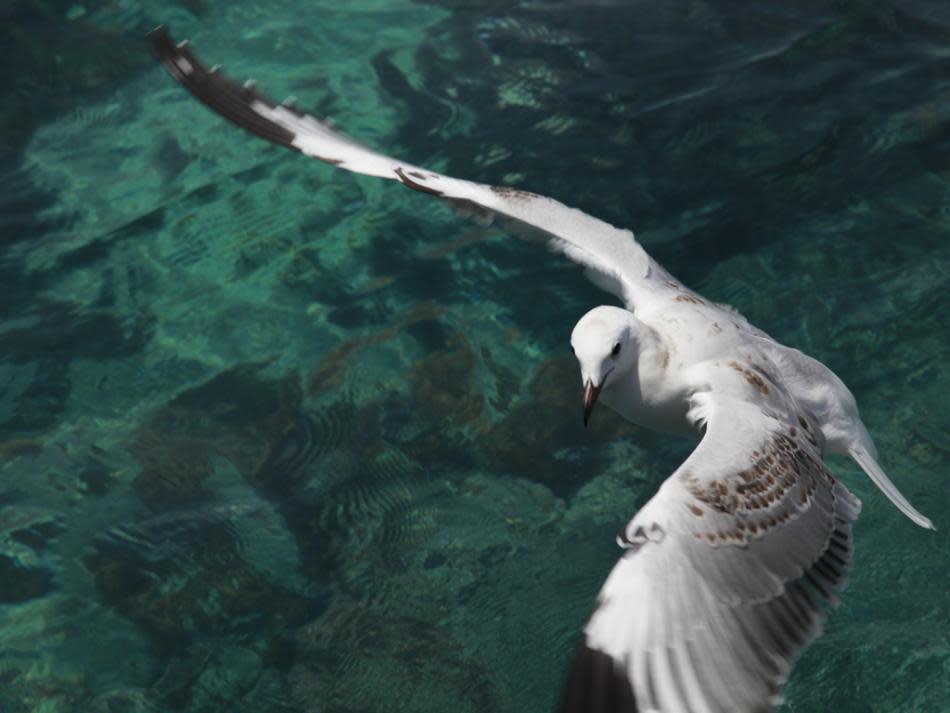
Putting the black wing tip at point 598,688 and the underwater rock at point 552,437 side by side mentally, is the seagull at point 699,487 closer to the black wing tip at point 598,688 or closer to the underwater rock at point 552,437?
the black wing tip at point 598,688

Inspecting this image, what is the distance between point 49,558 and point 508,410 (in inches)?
80.7

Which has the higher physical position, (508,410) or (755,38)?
(755,38)

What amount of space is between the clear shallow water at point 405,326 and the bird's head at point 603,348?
4.16ft

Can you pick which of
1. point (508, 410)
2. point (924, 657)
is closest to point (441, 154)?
point (508, 410)

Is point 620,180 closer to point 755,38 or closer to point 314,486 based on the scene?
point 755,38

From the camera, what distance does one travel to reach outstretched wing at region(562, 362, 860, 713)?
3.02 metres

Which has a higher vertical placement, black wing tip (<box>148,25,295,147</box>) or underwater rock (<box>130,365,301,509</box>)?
black wing tip (<box>148,25,295,147</box>)

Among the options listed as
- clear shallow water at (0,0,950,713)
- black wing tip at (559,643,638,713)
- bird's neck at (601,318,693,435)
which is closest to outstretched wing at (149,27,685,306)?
bird's neck at (601,318,693,435)

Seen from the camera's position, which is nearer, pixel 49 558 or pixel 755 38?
pixel 49 558

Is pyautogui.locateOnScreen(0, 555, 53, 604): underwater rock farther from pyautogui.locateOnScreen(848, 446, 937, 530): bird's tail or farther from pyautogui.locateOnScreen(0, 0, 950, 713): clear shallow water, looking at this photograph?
pyautogui.locateOnScreen(848, 446, 937, 530): bird's tail

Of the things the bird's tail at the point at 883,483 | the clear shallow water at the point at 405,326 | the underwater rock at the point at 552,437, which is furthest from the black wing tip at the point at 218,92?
the bird's tail at the point at 883,483

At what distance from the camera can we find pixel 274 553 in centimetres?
514

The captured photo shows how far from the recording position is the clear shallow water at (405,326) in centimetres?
483

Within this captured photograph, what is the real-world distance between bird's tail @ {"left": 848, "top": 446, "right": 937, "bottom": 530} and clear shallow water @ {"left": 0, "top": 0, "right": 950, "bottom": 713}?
751mm
